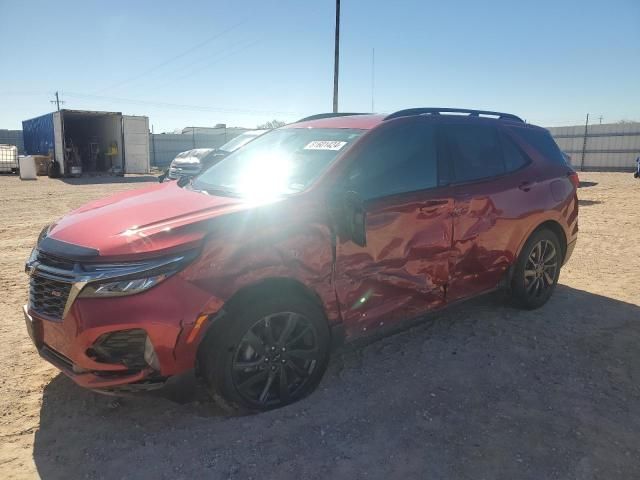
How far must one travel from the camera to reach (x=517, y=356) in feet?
12.4

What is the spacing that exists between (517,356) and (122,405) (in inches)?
114

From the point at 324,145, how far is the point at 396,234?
32.4 inches

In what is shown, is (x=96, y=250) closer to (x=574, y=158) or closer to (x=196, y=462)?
(x=196, y=462)

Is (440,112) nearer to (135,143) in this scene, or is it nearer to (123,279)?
(123,279)

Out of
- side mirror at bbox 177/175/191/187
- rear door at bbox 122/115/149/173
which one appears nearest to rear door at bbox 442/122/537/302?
side mirror at bbox 177/175/191/187

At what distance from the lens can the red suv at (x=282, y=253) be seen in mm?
2537

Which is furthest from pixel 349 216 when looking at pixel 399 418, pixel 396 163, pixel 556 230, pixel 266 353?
pixel 556 230

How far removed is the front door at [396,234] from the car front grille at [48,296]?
1.57 meters

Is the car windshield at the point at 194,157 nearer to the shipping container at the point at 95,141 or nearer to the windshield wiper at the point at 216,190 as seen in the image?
the shipping container at the point at 95,141

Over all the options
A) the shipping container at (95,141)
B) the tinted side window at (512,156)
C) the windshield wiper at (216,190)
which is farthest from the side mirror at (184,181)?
the shipping container at (95,141)

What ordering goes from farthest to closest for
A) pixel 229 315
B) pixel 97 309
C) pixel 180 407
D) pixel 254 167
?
pixel 254 167, pixel 180 407, pixel 229 315, pixel 97 309

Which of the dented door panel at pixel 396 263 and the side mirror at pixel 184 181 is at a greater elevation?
the side mirror at pixel 184 181

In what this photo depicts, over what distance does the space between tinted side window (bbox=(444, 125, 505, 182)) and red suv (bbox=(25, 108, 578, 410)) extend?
13mm

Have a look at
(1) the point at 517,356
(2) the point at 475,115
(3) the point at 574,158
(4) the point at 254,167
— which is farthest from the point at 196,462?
(3) the point at 574,158
